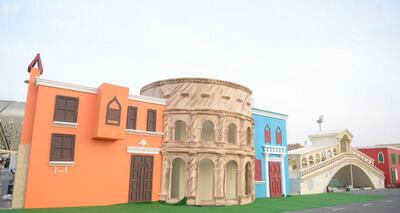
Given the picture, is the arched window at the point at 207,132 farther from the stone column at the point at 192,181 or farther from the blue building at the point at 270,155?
the blue building at the point at 270,155

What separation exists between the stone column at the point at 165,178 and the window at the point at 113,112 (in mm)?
4740

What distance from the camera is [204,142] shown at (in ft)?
71.8

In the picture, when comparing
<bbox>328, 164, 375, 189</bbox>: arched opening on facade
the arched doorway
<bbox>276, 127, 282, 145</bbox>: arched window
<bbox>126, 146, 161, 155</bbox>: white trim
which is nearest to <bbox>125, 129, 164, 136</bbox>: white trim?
<bbox>126, 146, 161, 155</bbox>: white trim

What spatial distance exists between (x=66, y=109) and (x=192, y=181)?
9967mm

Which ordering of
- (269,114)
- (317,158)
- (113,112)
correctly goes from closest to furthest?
(113,112)
(269,114)
(317,158)

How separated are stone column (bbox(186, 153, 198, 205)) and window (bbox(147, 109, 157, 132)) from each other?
3606 mm

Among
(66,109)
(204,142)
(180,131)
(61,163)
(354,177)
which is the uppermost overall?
(66,109)

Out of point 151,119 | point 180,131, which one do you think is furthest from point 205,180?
point 151,119

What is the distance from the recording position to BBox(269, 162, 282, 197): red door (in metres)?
28.8

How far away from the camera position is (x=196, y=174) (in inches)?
835

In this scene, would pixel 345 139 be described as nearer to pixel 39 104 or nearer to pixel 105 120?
pixel 105 120

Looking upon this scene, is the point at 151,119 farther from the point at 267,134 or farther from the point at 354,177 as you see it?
the point at 354,177

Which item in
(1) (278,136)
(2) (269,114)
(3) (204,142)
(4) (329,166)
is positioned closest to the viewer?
(3) (204,142)

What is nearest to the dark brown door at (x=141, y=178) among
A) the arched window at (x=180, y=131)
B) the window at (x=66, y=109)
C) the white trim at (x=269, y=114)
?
the arched window at (x=180, y=131)
